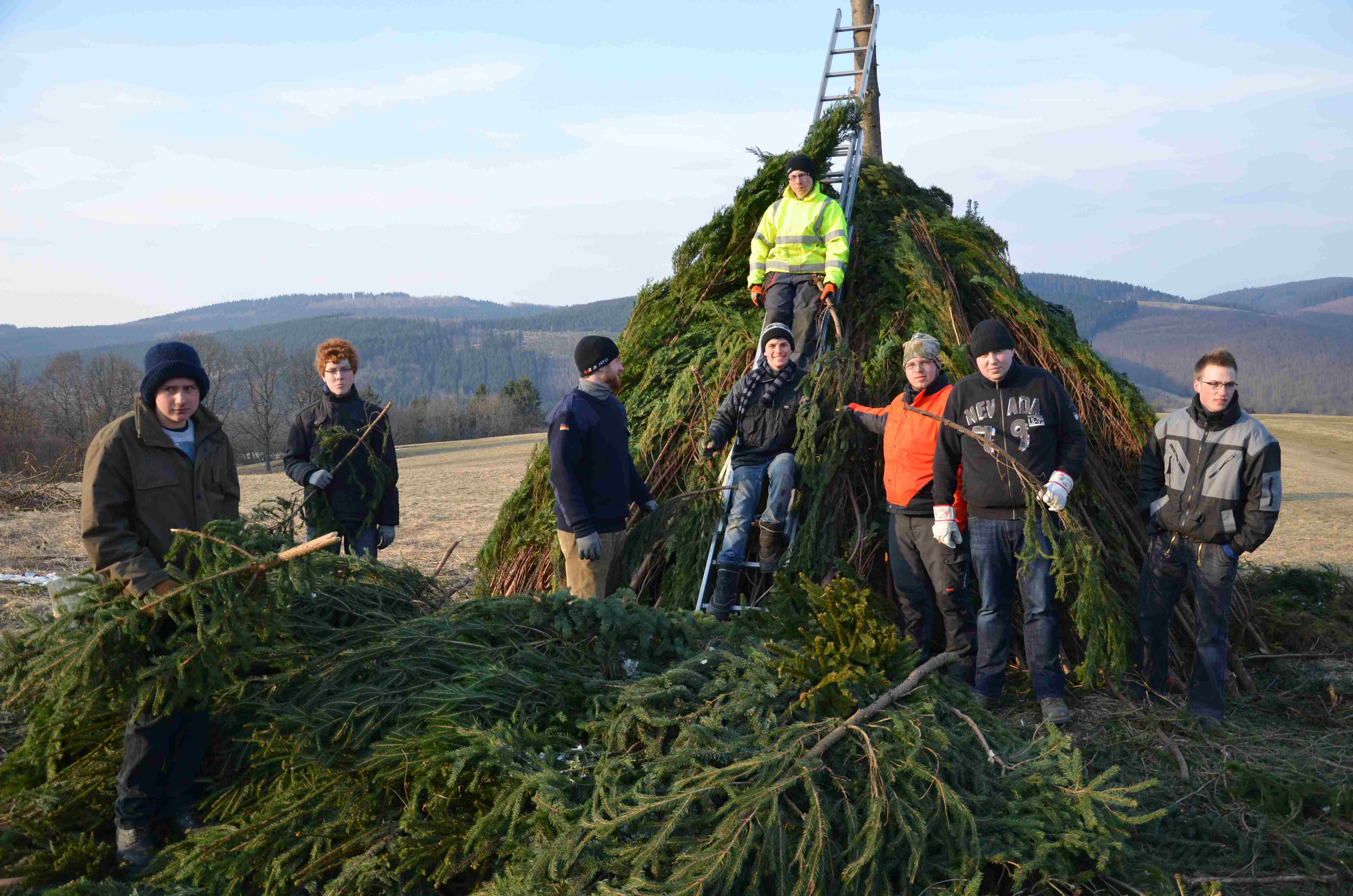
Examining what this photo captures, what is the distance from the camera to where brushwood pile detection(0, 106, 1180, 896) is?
2645mm

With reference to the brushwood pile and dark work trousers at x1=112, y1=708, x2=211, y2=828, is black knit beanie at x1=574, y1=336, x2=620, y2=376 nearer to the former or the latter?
the brushwood pile

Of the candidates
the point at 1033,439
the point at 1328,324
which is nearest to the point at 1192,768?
the point at 1033,439

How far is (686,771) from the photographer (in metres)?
2.82

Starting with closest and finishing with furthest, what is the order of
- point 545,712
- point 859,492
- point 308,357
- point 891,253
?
point 545,712, point 859,492, point 891,253, point 308,357

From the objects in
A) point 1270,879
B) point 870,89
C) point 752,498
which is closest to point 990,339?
point 752,498

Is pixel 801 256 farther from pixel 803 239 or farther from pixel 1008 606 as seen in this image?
pixel 1008 606

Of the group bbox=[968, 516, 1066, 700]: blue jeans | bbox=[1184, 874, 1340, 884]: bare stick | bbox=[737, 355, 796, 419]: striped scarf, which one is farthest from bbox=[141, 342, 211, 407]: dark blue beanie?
bbox=[1184, 874, 1340, 884]: bare stick

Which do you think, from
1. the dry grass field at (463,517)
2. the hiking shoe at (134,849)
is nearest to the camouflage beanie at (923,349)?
the dry grass field at (463,517)

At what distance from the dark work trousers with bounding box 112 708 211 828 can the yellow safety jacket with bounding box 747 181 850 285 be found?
14.6 feet

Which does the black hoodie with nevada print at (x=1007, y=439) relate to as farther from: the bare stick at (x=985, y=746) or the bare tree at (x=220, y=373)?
the bare tree at (x=220, y=373)

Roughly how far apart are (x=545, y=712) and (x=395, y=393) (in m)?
120

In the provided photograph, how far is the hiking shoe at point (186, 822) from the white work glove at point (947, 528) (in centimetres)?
356

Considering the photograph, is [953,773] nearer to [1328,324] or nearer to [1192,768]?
[1192,768]

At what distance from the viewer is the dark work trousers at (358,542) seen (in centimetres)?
523
